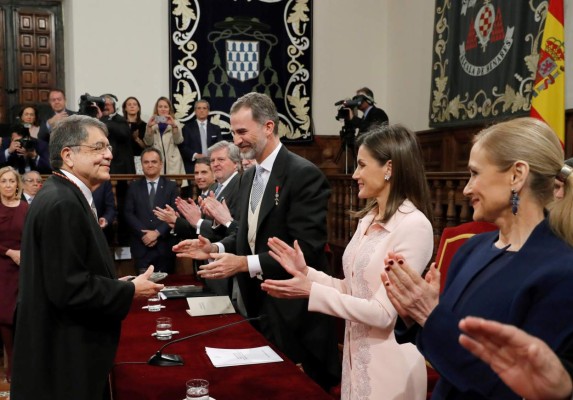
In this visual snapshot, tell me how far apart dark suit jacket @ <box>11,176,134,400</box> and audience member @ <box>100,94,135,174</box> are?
465 centimetres

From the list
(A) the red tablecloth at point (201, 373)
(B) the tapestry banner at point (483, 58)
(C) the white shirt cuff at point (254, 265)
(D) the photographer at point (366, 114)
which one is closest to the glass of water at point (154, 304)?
(A) the red tablecloth at point (201, 373)

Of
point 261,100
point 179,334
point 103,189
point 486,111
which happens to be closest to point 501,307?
point 179,334

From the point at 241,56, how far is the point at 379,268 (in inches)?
284

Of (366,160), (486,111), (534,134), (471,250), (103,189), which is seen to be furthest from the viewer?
(486,111)

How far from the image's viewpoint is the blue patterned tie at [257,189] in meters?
2.95

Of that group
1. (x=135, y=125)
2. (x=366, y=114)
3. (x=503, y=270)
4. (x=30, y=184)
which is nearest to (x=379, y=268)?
(x=503, y=270)

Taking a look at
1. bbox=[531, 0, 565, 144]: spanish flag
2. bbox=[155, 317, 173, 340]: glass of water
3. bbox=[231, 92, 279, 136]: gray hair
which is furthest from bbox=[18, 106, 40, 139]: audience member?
bbox=[531, 0, 565, 144]: spanish flag

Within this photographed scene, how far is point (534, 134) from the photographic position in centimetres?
144

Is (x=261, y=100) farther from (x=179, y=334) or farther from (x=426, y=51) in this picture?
(x=426, y=51)

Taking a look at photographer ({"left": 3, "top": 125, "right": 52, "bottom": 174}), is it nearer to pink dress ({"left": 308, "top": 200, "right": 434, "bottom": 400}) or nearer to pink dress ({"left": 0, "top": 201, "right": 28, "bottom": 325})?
pink dress ({"left": 0, "top": 201, "right": 28, "bottom": 325})

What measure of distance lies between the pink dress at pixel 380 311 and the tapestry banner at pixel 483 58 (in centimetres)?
482

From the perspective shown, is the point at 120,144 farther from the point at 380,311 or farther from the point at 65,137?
the point at 380,311

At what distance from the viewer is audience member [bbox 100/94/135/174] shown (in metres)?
6.57

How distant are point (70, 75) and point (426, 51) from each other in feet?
16.8
